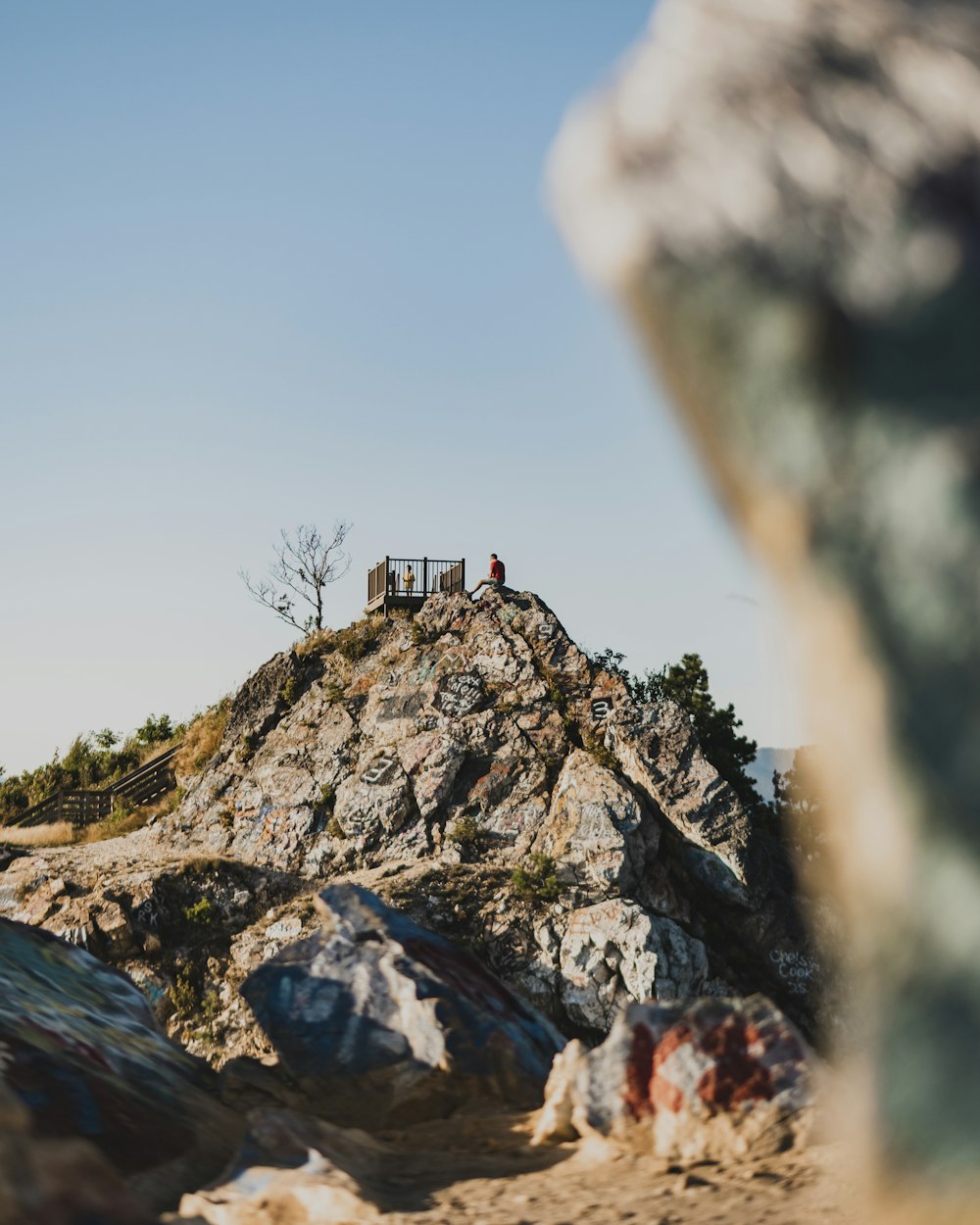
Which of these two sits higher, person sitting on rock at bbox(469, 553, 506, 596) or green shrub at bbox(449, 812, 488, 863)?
person sitting on rock at bbox(469, 553, 506, 596)

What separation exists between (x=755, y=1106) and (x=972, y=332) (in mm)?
2546

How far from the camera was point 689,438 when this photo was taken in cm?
185

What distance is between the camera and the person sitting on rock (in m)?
29.6

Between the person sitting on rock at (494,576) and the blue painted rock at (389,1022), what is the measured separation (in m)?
24.1

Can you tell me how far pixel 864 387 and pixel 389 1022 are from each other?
13.3 ft

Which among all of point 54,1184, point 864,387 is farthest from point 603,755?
point 864,387

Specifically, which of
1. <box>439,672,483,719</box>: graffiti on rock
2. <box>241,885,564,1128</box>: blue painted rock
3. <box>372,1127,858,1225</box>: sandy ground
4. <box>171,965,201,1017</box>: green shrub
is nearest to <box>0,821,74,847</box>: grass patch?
<box>171,965,201,1017</box>: green shrub

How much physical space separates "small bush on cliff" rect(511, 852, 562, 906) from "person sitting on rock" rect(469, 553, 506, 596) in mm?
9870

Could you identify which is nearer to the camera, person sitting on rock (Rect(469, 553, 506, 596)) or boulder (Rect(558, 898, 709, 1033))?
boulder (Rect(558, 898, 709, 1033))

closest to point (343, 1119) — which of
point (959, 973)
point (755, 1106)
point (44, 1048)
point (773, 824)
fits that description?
point (44, 1048)

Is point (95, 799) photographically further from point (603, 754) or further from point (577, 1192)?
point (577, 1192)

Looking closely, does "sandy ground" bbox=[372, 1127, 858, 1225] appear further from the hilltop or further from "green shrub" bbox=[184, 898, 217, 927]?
"green shrub" bbox=[184, 898, 217, 927]

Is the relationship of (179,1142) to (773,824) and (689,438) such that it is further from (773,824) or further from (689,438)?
(773,824)

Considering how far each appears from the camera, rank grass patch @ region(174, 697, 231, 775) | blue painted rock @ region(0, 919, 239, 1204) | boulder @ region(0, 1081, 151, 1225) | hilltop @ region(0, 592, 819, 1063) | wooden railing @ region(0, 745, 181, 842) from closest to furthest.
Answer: boulder @ region(0, 1081, 151, 1225)
blue painted rock @ region(0, 919, 239, 1204)
hilltop @ region(0, 592, 819, 1063)
wooden railing @ region(0, 745, 181, 842)
grass patch @ region(174, 697, 231, 775)
